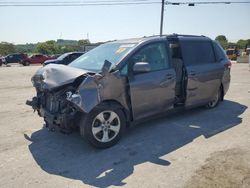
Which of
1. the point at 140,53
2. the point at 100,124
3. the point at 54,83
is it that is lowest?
the point at 100,124

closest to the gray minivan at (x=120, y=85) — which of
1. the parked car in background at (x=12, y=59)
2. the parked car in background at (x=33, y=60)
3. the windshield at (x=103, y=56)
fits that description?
the windshield at (x=103, y=56)

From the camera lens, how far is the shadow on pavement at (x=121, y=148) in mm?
3757

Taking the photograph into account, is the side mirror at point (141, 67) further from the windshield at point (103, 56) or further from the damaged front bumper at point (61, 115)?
the damaged front bumper at point (61, 115)

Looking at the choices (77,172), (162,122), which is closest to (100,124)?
(77,172)

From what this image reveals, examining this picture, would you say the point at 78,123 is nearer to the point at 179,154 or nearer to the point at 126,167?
the point at 126,167

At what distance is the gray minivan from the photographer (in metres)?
4.33

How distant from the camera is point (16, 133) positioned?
17.6 ft

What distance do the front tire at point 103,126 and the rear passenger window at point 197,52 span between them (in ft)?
7.44

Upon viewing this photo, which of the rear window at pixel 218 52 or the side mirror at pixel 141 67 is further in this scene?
the rear window at pixel 218 52

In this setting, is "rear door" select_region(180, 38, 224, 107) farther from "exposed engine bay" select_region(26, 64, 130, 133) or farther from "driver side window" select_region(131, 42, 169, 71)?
"exposed engine bay" select_region(26, 64, 130, 133)

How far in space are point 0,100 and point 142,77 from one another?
565cm

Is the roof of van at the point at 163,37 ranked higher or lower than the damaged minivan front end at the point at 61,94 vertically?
higher

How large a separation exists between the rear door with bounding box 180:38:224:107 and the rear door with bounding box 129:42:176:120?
70 cm

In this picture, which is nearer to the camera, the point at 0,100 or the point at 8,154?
the point at 8,154
